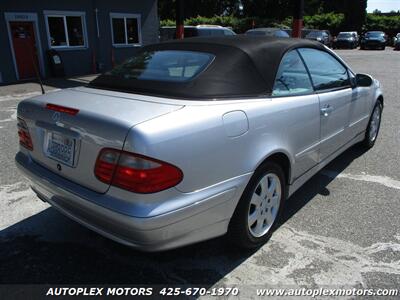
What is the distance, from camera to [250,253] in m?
3.04

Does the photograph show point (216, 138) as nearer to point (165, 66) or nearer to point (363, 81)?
point (165, 66)

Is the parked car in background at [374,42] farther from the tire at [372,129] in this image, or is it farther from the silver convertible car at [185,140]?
the silver convertible car at [185,140]

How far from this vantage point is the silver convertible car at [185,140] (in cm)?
224

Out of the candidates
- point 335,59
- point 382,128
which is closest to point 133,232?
point 335,59

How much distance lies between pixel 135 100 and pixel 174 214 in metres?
0.89

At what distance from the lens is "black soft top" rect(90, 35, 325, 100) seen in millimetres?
2754

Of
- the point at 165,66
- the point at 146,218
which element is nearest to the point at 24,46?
the point at 165,66

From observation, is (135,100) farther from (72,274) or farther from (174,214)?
(72,274)

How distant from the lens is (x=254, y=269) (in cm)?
285

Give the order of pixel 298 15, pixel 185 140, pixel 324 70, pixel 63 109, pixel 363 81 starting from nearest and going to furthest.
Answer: pixel 185 140
pixel 63 109
pixel 324 70
pixel 363 81
pixel 298 15

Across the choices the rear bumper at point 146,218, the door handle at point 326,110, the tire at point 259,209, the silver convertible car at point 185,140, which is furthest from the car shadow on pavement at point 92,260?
the door handle at point 326,110

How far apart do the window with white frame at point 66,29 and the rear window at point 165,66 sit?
12.3 m

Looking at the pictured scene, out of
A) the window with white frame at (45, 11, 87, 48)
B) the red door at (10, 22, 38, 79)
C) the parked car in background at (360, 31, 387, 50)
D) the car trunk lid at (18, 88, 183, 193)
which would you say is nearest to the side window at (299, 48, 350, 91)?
the car trunk lid at (18, 88, 183, 193)

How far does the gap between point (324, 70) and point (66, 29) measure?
13.2 meters
